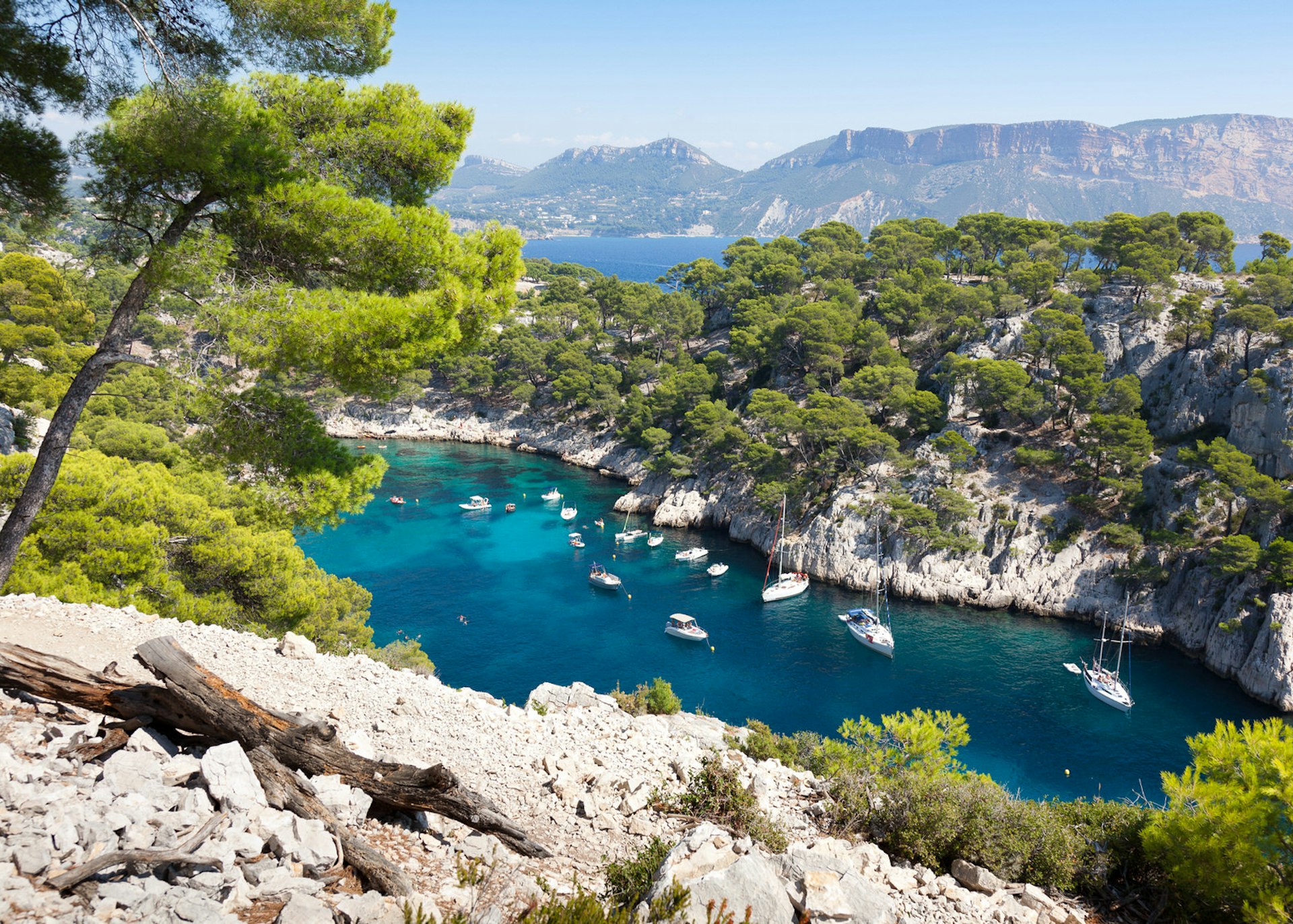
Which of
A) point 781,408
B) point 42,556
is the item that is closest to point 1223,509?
point 781,408

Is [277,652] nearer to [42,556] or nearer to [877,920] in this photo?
[42,556]

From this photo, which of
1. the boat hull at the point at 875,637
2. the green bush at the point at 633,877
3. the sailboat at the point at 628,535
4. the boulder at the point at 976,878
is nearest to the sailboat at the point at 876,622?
the boat hull at the point at 875,637

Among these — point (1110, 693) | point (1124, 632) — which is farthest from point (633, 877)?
point (1124, 632)

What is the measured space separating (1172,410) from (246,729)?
44812 millimetres

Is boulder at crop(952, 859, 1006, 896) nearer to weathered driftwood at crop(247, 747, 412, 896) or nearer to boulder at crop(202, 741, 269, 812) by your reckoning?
weathered driftwood at crop(247, 747, 412, 896)

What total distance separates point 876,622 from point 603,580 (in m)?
13.4

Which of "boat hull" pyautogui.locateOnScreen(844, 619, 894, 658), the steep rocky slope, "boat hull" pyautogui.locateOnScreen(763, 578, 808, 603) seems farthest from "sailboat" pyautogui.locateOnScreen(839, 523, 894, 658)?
"boat hull" pyautogui.locateOnScreen(763, 578, 808, 603)

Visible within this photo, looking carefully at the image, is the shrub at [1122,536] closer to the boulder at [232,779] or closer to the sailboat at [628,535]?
the sailboat at [628,535]

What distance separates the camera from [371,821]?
19.5 feet

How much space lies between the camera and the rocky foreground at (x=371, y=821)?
14.5 ft

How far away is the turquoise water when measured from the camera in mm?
Result: 25391

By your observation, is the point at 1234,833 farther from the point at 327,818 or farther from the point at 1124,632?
the point at 1124,632

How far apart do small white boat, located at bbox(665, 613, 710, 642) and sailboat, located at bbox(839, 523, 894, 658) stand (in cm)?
675

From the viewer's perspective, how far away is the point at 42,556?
11.7m
